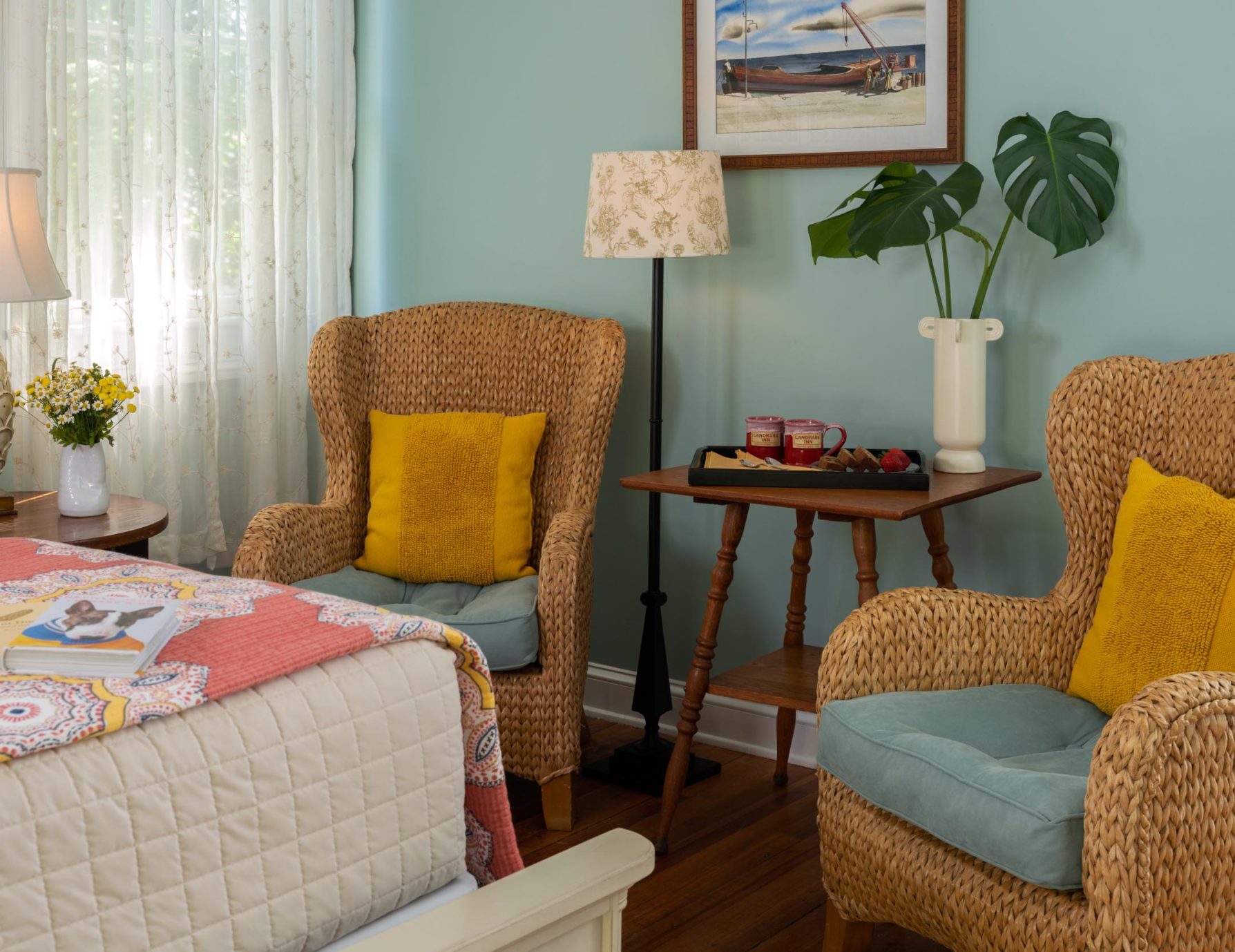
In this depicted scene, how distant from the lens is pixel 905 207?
2434 millimetres

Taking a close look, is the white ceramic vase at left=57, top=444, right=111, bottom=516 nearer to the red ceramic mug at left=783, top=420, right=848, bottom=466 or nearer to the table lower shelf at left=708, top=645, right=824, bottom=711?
the table lower shelf at left=708, top=645, right=824, bottom=711

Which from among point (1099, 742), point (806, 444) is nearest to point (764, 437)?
point (806, 444)

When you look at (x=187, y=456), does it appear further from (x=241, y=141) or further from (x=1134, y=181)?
(x=1134, y=181)

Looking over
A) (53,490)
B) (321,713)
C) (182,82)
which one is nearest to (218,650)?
(321,713)

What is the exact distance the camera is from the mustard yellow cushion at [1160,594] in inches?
73.7

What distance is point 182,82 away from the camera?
125 inches

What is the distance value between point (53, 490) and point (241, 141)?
1.03 meters

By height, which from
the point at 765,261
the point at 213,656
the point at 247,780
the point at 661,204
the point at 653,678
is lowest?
the point at 653,678

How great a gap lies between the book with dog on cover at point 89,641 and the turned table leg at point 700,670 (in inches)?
49.4

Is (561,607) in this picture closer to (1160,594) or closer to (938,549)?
(938,549)

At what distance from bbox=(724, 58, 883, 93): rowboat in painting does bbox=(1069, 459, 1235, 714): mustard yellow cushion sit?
116 cm

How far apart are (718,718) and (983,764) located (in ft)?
4.84

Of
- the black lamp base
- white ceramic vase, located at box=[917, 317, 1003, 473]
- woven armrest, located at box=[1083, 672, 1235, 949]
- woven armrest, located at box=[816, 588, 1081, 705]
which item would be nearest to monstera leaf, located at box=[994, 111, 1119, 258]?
white ceramic vase, located at box=[917, 317, 1003, 473]

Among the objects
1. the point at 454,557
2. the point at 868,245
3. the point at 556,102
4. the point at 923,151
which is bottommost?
the point at 454,557
